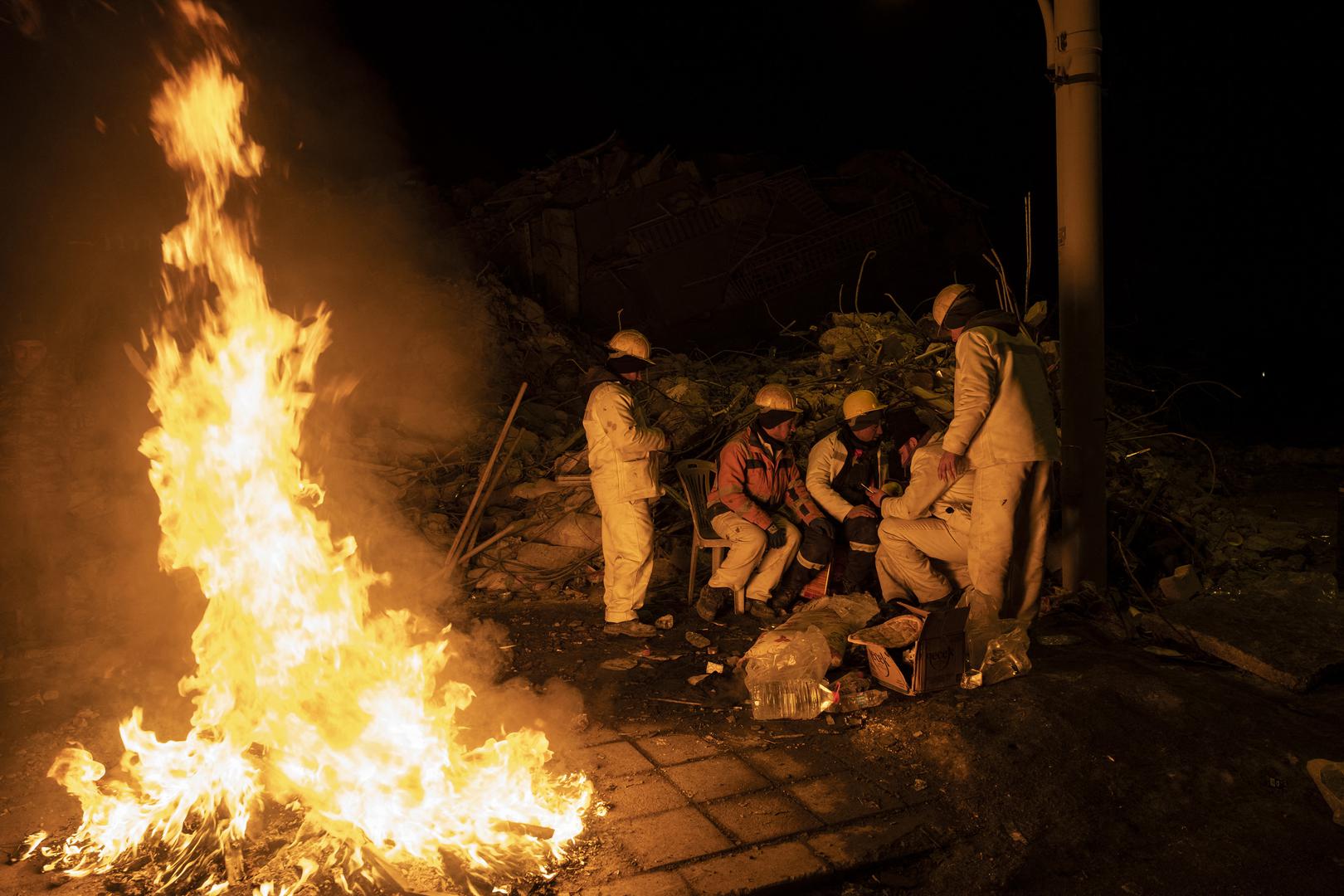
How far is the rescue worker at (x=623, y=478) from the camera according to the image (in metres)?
6.95

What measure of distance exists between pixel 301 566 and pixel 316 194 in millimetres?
9342

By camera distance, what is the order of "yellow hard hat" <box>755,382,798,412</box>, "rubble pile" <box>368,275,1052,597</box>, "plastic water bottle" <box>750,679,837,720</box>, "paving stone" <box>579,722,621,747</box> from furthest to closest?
"rubble pile" <box>368,275,1052,597</box> < "yellow hard hat" <box>755,382,798,412</box> < "plastic water bottle" <box>750,679,837,720</box> < "paving stone" <box>579,722,621,747</box>

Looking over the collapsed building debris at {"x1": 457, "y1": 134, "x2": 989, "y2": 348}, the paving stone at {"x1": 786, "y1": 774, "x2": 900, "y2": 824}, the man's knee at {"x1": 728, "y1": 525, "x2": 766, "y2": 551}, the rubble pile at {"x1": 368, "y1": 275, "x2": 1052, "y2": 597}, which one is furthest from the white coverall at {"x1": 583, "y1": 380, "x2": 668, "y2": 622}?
the collapsed building debris at {"x1": 457, "y1": 134, "x2": 989, "y2": 348}

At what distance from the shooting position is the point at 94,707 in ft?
18.2

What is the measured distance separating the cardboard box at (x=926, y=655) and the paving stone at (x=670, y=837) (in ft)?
5.46

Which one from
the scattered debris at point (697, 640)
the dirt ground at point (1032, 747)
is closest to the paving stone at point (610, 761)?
the dirt ground at point (1032, 747)

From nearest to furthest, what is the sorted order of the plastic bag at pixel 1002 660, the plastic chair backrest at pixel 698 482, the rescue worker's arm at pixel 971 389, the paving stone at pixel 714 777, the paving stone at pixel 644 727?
the paving stone at pixel 714 777
the paving stone at pixel 644 727
the plastic bag at pixel 1002 660
the rescue worker's arm at pixel 971 389
the plastic chair backrest at pixel 698 482

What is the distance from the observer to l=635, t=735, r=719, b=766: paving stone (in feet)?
15.3

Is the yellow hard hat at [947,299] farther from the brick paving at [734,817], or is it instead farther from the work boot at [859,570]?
the brick paving at [734,817]

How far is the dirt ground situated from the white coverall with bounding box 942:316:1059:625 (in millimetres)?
533

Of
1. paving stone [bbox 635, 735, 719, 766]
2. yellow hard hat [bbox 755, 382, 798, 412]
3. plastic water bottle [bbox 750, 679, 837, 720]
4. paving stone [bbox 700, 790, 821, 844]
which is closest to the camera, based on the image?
paving stone [bbox 700, 790, 821, 844]

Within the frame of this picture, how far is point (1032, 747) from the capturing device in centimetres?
446

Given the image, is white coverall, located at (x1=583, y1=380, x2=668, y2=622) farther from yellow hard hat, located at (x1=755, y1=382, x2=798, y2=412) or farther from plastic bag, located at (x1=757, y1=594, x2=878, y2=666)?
plastic bag, located at (x1=757, y1=594, x2=878, y2=666)

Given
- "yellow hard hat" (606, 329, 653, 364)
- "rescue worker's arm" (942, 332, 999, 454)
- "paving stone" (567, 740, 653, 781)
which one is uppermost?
"yellow hard hat" (606, 329, 653, 364)
